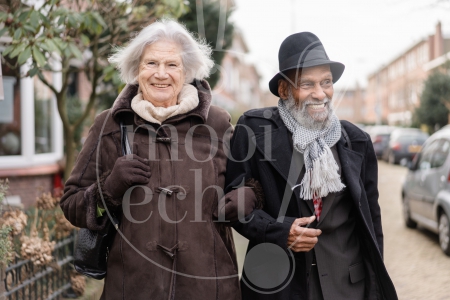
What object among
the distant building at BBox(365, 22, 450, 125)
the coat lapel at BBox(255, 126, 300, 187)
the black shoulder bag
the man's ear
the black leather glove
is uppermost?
the distant building at BBox(365, 22, 450, 125)

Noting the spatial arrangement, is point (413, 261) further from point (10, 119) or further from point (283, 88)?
point (10, 119)

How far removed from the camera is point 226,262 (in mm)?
2645

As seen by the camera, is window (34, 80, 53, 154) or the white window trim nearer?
the white window trim

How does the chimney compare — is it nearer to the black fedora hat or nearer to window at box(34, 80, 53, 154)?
window at box(34, 80, 53, 154)

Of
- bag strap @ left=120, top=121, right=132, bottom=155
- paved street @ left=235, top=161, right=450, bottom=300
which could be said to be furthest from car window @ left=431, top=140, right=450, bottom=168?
bag strap @ left=120, top=121, right=132, bottom=155

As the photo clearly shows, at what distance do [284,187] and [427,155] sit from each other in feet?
21.2

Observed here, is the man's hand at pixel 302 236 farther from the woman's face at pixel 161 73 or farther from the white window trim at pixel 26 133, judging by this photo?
the white window trim at pixel 26 133

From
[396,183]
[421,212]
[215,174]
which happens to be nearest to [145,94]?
[215,174]

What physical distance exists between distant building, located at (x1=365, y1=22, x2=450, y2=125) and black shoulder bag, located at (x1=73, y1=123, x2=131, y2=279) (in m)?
31.1

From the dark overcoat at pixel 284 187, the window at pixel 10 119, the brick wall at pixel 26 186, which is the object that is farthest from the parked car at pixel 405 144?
the dark overcoat at pixel 284 187

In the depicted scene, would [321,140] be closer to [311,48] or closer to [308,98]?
[308,98]

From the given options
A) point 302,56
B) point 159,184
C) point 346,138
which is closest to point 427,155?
point 346,138

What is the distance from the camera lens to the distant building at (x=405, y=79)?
4334cm

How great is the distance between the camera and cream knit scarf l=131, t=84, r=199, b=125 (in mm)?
2631
